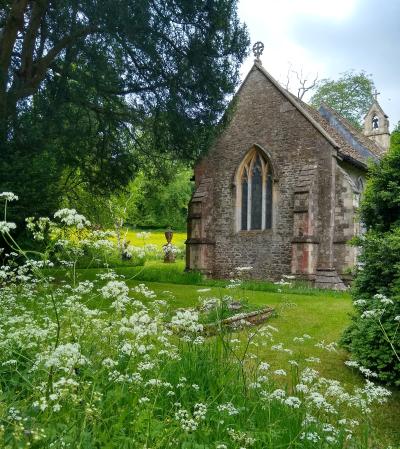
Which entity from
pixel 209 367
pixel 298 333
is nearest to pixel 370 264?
pixel 298 333

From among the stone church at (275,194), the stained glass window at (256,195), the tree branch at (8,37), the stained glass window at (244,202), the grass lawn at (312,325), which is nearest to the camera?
the grass lawn at (312,325)

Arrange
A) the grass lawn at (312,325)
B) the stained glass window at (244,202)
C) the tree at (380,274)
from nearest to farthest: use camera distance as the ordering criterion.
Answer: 1. the grass lawn at (312,325)
2. the tree at (380,274)
3. the stained glass window at (244,202)

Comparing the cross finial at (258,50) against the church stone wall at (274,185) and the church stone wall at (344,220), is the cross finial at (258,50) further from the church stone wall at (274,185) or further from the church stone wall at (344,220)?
the church stone wall at (344,220)

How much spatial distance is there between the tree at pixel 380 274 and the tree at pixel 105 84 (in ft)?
28.0

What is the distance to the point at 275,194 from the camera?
61.6 ft

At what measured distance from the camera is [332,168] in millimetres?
17500

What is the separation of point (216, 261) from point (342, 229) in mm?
5978

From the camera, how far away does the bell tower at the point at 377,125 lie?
33.2m

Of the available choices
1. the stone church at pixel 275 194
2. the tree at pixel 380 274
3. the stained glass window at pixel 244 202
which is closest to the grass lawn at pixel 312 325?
the tree at pixel 380 274

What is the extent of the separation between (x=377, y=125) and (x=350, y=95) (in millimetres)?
10400

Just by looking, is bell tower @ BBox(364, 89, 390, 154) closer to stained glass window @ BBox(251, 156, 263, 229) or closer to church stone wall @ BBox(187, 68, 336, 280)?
church stone wall @ BBox(187, 68, 336, 280)

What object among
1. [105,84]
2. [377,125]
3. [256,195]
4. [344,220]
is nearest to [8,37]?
[105,84]

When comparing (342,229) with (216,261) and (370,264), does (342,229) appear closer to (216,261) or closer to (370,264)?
(216,261)

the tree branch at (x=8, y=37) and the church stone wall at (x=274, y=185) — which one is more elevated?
the tree branch at (x=8, y=37)
